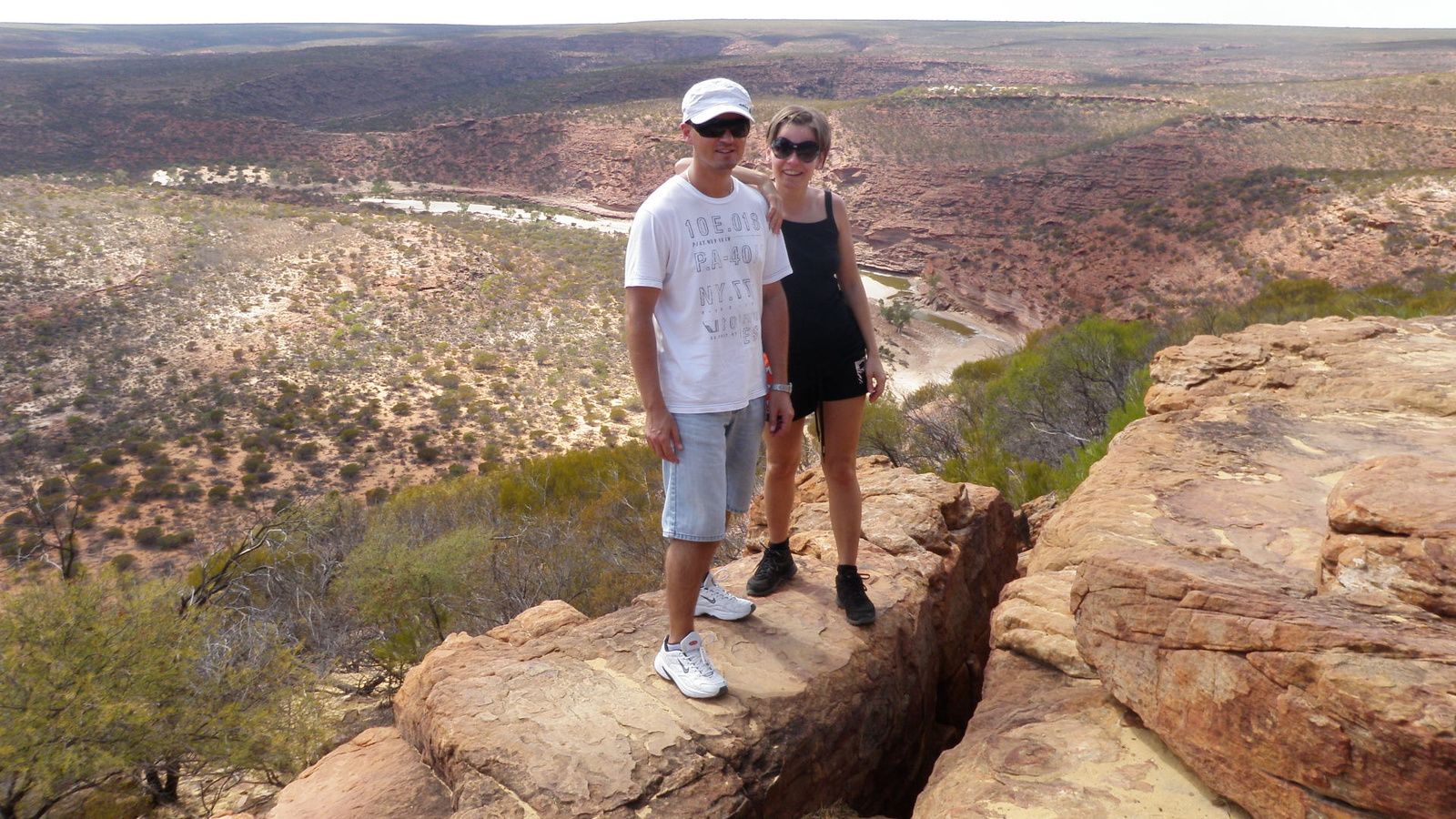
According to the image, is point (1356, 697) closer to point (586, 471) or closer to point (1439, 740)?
point (1439, 740)

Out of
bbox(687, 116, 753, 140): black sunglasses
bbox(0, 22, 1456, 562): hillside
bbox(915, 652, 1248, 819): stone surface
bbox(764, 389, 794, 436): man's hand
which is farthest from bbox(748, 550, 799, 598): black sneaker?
bbox(0, 22, 1456, 562): hillside

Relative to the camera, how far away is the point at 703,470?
2648 millimetres

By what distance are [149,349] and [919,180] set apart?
31.4 meters

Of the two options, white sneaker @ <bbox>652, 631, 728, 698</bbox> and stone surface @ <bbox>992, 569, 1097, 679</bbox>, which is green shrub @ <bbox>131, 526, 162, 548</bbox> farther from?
stone surface @ <bbox>992, 569, 1097, 679</bbox>

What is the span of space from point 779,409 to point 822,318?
0.40 m

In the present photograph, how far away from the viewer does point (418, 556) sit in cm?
822

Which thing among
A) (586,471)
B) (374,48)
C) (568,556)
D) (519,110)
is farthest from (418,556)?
(374,48)

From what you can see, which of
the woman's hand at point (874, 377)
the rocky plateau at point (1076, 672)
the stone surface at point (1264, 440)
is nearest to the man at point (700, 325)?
the rocky plateau at point (1076, 672)

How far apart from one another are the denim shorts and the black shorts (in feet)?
0.98

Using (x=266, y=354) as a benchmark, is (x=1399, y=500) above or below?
above

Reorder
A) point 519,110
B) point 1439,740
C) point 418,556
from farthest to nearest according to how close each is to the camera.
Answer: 1. point 519,110
2. point 418,556
3. point 1439,740

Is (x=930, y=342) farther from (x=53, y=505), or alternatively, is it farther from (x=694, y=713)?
(x=694, y=713)

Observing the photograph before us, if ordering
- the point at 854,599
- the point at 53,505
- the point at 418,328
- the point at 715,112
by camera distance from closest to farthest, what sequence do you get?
the point at 715,112
the point at 854,599
the point at 53,505
the point at 418,328

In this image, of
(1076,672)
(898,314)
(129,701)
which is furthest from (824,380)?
(898,314)
